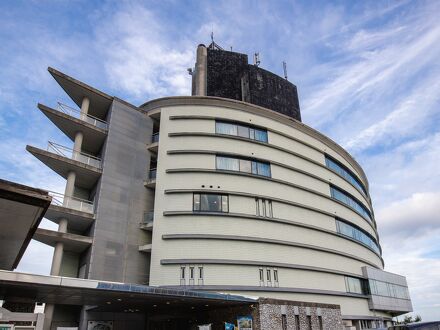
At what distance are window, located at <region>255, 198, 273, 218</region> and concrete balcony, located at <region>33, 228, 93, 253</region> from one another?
15978 mm

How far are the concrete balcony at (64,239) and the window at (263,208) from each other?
629 inches

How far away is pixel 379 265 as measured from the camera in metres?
55.9

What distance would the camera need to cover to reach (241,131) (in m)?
40.4

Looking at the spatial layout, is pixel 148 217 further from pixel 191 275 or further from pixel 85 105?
pixel 85 105

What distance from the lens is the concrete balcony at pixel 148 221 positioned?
34531 mm

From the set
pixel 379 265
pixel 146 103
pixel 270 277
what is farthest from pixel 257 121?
pixel 379 265

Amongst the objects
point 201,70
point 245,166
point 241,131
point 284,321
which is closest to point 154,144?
point 241,131

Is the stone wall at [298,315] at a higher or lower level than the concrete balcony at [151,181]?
lower

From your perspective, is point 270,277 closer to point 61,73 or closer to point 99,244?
point 99,244

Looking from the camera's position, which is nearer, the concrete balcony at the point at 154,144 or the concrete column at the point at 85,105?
the concrete column at the point at 85,105

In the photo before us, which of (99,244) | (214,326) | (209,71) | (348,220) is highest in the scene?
(209,71)

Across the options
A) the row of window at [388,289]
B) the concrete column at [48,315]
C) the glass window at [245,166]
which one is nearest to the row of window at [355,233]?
the row of window at [388,289]

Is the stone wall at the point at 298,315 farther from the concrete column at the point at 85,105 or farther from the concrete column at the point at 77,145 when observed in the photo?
the concrete column at the point at 85,105

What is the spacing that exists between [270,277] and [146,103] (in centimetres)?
2245
